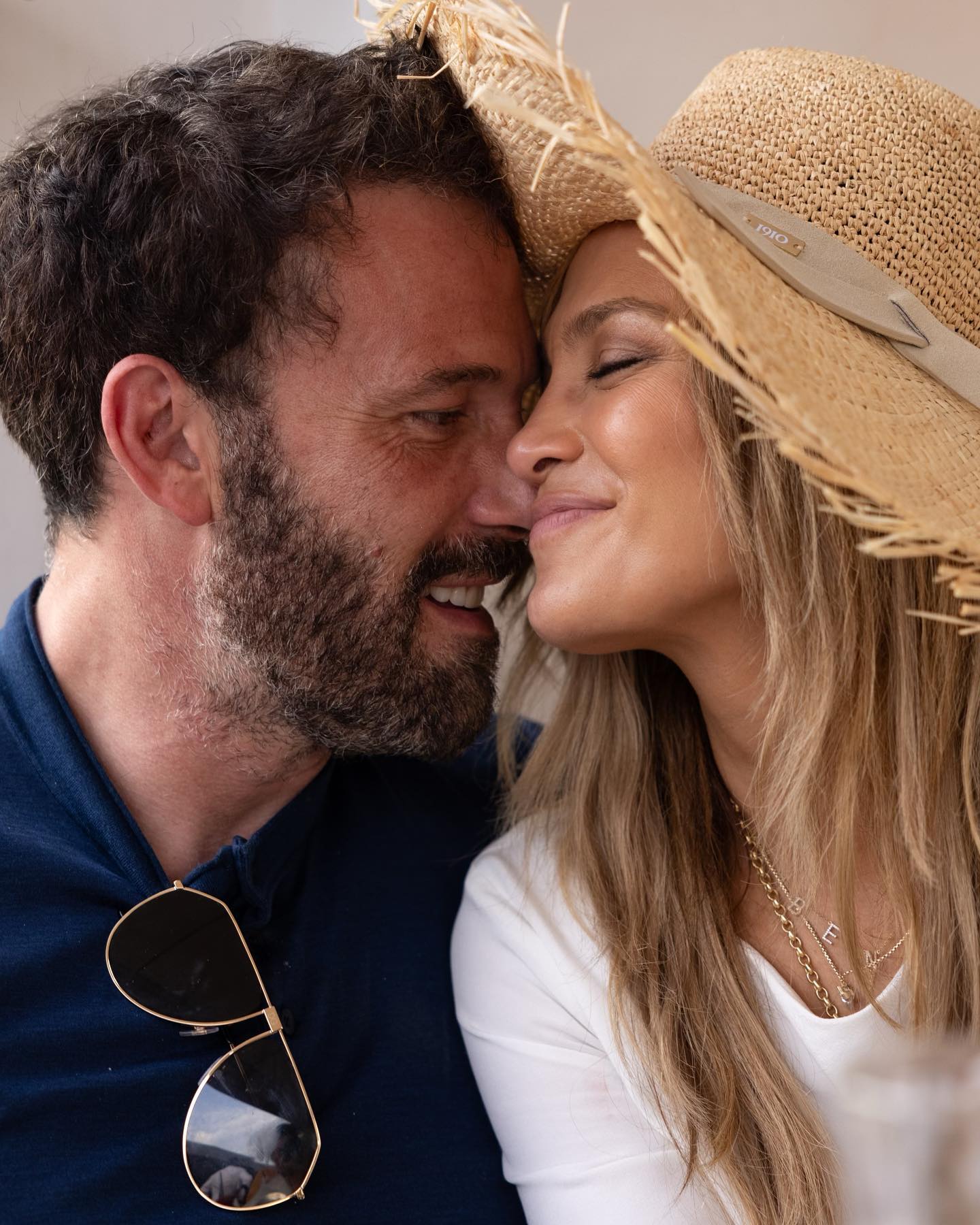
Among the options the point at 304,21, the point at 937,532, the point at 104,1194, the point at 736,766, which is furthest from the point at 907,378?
the point at 304,21

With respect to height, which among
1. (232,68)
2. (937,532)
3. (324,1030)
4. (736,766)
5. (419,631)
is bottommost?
(324,1030)

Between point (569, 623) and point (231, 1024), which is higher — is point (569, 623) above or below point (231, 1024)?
above

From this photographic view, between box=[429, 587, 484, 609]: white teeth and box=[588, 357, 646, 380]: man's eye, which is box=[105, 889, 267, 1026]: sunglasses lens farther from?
box=[588, 357, 646, 380]: man's eye

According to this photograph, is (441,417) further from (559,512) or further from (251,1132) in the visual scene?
(251,1132)

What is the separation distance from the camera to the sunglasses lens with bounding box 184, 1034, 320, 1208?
1.13 meters

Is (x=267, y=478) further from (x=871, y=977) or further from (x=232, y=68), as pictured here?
(x=871, y=977)

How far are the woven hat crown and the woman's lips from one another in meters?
0.31

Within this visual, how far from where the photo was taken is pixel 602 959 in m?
1.27

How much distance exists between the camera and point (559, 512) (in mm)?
1192

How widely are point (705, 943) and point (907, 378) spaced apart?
0.59m

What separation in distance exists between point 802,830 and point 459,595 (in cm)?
46

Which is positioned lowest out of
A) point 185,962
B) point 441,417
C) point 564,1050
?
point 564,1050

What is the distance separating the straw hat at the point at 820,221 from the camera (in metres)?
0.86

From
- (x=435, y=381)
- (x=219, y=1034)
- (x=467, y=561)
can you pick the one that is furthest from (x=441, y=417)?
(x=219, y=1034)
